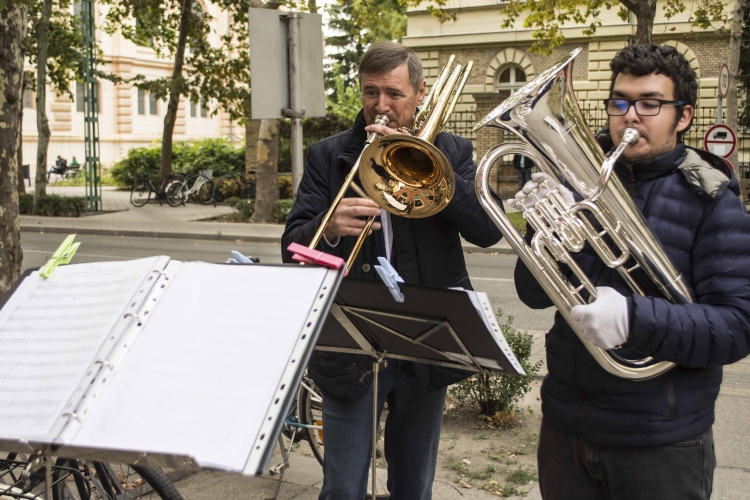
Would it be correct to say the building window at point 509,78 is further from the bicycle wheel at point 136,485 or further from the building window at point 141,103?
the building window at point 141,103

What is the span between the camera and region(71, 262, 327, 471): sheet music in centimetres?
A: 142

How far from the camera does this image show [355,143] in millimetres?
2678

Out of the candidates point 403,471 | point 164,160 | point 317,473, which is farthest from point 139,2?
point 403,471

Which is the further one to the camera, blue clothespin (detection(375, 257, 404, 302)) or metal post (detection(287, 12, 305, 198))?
metal post (detection(287, 12, 305, 198))

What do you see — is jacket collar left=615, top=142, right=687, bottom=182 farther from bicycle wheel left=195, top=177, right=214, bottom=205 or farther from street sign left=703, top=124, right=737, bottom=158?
bicycle wheel left=195, top=177, right=214, bottom=205

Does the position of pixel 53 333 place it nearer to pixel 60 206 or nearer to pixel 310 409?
pixel 310 409

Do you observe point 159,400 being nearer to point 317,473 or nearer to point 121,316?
point 121,316

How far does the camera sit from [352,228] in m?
2.36

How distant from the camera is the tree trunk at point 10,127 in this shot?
15.1 feet

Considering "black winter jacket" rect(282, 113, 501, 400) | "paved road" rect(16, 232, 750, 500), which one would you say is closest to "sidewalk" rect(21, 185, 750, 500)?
"paved road" rect(16, 232, 750, 500)

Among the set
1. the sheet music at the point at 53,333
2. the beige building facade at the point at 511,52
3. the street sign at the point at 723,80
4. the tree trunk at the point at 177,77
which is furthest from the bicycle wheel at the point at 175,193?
the sheet music at the point at 53,333

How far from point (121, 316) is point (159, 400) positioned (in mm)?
253

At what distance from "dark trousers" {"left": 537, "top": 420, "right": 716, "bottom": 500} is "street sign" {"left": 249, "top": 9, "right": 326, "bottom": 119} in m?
4.22

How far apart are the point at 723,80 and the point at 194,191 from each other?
14.7 m
